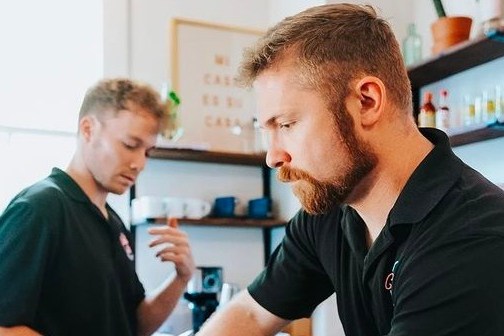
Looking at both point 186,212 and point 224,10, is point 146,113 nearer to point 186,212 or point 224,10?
point 186,212

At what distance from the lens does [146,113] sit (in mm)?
2225

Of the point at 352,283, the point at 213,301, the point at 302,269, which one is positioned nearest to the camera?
the point at 352,283

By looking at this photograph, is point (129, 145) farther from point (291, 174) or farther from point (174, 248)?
point (291, 174)

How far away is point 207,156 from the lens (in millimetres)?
3209

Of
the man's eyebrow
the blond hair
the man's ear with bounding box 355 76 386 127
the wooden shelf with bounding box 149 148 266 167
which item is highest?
the blond hair

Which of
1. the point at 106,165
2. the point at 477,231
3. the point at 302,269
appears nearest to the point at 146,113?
the point at 106,165

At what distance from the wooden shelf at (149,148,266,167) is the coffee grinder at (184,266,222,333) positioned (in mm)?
512

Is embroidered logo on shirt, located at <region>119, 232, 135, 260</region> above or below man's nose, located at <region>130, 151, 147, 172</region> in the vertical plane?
below

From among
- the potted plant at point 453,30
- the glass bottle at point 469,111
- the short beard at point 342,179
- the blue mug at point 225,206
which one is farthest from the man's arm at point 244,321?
the blue mug at point 225,206

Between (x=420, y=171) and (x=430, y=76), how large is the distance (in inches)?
66.7

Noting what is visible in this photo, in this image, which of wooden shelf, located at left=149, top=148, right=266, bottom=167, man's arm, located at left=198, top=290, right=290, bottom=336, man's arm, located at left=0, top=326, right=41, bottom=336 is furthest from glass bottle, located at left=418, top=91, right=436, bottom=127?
man's arm, located at left=0, top=326, right=41, bottom=336

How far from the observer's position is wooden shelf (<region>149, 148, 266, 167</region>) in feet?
10.2

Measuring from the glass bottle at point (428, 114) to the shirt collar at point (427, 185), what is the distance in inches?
57.5

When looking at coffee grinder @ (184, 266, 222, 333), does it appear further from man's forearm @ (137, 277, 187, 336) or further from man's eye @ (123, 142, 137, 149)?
man's eye @ (123, 142, 137, 149)
